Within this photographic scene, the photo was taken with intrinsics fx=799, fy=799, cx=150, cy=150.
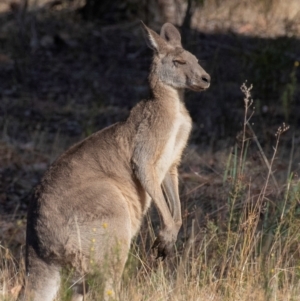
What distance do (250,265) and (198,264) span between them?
1.19 feet

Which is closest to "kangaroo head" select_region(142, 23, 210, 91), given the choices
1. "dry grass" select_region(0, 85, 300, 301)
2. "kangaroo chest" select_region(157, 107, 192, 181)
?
"kangaroo chest" select_region(157, 107, 192, 181)

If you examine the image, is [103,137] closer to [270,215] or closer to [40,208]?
[40,208]

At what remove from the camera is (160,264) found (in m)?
4.81

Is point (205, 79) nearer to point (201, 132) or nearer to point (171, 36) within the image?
point (171, 36)

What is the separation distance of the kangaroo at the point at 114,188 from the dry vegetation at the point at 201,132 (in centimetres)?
19

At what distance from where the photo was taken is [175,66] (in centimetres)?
502

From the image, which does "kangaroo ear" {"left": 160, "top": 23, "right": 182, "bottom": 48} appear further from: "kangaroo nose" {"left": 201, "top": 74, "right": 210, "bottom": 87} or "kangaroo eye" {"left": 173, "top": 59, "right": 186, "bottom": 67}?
"kangaroo nose" {"left": 201, "top": 74, "right": 210, "bottom": 87}

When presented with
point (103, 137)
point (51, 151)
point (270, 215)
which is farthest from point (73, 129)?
point (103, 137)

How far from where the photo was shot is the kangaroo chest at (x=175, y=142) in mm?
5020

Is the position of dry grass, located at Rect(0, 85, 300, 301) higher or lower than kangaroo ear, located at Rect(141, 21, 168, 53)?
lower

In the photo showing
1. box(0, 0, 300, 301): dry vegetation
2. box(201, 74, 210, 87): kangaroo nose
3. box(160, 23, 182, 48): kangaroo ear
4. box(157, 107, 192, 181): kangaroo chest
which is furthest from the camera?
box(160, 23, 182, 48): kangaroo ear

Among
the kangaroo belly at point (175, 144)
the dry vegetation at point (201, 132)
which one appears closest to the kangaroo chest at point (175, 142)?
the kangaroo belly at point (175, 144)

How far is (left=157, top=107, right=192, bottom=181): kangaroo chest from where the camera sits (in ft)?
16.5

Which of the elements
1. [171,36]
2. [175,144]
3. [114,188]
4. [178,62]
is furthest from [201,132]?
[114,188]
